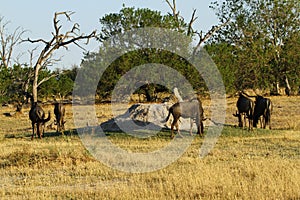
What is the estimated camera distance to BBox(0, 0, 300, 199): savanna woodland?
9852mm

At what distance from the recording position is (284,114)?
99.2 feet

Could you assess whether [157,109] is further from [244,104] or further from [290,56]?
[290,56]

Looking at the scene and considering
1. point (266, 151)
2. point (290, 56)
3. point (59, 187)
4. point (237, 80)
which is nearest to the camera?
point (59, 187)

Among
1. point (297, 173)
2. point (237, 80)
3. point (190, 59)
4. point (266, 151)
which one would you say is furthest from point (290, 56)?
point (297, 173)

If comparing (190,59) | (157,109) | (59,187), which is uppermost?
(190,59)

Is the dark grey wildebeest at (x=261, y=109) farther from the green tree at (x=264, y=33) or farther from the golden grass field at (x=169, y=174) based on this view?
the green tree at (x=264, y=33)

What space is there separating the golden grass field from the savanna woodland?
2cm

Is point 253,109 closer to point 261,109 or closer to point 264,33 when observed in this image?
point 261,109

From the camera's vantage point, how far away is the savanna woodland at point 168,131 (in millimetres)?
9852

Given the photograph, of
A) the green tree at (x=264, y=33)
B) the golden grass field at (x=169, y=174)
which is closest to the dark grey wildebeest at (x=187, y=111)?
the golden grass field at (x=169, y=174)

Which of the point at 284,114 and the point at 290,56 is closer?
the point at 284,114

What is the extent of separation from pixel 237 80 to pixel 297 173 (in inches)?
1317

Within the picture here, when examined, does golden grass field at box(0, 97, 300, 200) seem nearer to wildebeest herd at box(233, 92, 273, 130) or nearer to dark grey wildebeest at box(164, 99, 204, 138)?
dark grey wildebeest at box(164, 99, 204, 138)

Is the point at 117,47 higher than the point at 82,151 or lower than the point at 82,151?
higher
